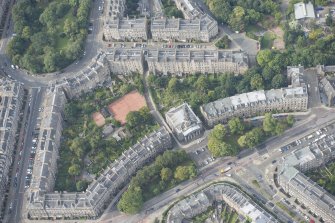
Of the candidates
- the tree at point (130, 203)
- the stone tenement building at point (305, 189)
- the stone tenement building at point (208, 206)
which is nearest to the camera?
the stone tenement building at point (305, 189)

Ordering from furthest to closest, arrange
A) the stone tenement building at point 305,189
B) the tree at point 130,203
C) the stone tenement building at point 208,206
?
the tree at point 130,203
the stone tenement building at point 208,206
the stone tenement building at point 305,189

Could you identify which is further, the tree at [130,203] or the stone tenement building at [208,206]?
the tree at [130,203]

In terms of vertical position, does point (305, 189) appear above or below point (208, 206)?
above

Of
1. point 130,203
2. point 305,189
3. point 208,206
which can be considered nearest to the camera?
point 305,189

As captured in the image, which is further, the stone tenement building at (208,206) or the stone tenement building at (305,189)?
the stone tenement building at (208,206)

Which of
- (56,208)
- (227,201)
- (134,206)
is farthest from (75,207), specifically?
(227,201)

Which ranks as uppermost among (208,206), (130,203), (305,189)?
(305,189)

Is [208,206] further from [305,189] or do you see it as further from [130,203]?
[305,189]

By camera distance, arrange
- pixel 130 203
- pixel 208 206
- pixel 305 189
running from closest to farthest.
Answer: pixel 305 189, pixel 130 203, pixel 208 206

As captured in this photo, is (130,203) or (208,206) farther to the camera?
(208,206)

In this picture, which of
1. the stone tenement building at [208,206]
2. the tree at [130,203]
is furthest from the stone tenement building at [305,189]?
the tree at [130,203]

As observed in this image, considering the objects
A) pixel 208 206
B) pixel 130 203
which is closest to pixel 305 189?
pixel 208 206

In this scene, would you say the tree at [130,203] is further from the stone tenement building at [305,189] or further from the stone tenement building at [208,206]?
the stone tenement building at [305,189]
